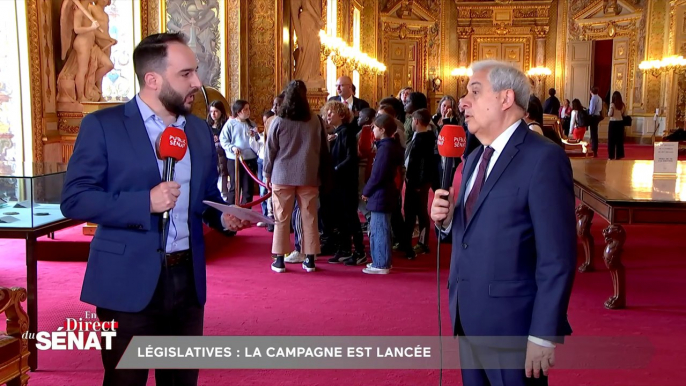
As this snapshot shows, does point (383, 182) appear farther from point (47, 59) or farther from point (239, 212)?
point (47, 59)

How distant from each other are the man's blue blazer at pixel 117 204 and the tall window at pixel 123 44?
26.7ft

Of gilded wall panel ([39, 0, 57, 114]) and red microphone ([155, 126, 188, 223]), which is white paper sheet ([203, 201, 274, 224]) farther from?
gilded wall panel ([39, 0, 57, 114])

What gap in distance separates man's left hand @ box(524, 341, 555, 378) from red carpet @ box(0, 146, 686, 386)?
5.46 feet

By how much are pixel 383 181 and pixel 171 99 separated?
3.86 meters

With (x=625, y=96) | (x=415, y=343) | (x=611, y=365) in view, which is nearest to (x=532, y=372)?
(x=611, y=365)

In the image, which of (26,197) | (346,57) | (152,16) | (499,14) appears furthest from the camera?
(499,14)

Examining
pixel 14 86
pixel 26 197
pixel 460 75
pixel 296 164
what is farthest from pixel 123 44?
pixel 460 75

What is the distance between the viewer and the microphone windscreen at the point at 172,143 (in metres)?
2.01

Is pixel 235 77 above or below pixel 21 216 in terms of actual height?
above

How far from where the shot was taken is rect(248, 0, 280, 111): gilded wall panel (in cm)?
1076

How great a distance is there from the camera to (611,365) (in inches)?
157

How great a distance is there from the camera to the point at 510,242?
206 cm

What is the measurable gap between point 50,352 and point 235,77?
7.15 m

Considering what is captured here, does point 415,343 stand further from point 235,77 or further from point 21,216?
point 235,77
